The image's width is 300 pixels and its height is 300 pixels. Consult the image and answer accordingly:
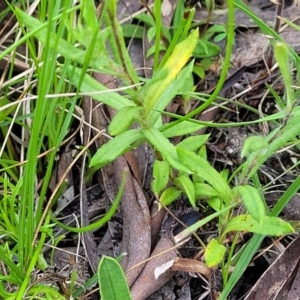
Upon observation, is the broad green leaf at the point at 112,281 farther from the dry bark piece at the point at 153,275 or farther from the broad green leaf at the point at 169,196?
the broad green leaf at the point at 169,196

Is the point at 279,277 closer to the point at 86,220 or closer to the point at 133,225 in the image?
the point at 133,225

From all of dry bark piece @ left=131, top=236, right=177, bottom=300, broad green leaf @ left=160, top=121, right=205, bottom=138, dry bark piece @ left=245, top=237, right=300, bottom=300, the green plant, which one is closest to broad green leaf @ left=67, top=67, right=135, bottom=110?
the green plant

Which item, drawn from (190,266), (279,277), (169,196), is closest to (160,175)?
(169,196)

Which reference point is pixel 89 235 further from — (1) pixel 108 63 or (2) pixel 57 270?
(1) pixel 108 63

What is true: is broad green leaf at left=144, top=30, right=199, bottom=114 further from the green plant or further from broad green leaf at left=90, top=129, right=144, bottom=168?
broad green leaf at left=90, top=129, right=144, bottom=168

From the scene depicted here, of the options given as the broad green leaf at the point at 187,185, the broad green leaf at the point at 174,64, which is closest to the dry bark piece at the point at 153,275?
the broad green leaf at the point at 187,185
